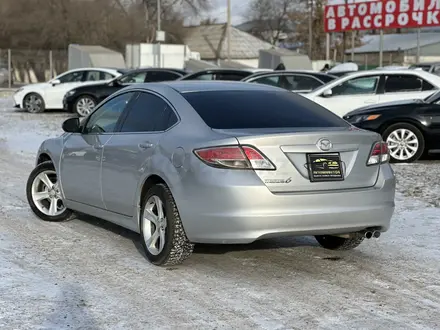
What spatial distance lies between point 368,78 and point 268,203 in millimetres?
9946

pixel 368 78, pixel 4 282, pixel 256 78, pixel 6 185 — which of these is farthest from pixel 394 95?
pixel 4 282

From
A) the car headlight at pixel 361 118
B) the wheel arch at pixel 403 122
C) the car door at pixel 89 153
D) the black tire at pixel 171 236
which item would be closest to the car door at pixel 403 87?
the car headlight at pixel 361 118

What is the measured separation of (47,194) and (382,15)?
122 feet

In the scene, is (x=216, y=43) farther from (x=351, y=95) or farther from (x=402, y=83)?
(x=402, y=83)

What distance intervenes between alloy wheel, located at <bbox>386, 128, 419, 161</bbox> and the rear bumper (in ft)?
21.2

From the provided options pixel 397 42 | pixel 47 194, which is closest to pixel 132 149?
pixel 47 194

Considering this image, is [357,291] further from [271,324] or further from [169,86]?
[169,86]

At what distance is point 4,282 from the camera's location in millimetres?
5297

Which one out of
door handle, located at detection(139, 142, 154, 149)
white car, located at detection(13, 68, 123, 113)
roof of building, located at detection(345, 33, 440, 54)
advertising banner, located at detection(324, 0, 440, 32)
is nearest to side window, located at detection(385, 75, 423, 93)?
door handle, located at detection(139, 142, 154, 149)

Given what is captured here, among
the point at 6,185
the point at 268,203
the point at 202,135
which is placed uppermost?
the point at 202,135

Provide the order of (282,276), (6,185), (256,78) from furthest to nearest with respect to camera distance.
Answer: (256,78)
(6,185)
(282,276)

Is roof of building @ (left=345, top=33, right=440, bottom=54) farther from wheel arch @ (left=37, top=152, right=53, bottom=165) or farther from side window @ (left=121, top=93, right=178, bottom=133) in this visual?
side window @ (left=121, top=93, right=178, bottom=133)

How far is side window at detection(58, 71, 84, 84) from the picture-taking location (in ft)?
76.8

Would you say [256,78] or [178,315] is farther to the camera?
[256,78]
